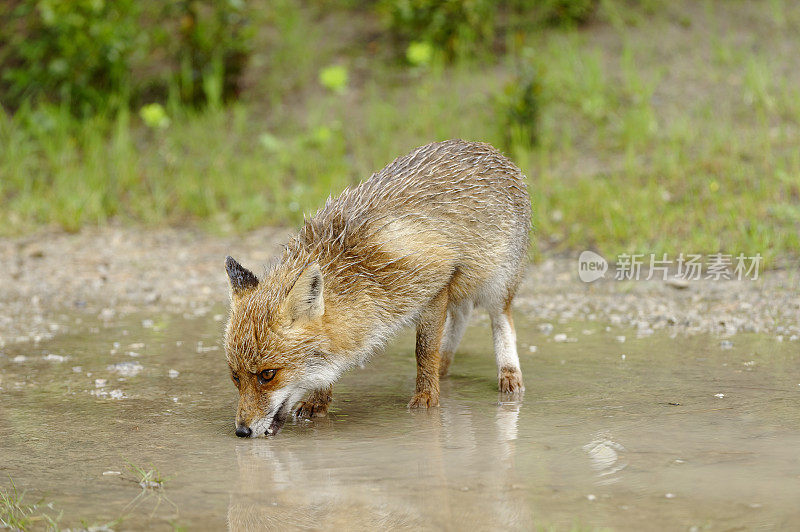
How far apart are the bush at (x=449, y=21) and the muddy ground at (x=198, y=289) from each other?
3958mm

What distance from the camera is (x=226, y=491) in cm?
437

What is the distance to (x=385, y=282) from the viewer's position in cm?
580

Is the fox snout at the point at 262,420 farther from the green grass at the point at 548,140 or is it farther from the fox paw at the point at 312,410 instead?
the green grass at the point at 548,140

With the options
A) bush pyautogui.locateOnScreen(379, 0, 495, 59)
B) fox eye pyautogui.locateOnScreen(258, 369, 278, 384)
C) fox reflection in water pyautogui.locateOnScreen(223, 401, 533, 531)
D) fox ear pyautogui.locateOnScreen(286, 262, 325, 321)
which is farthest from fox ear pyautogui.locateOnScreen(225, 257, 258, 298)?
bush pyautogui.locateOnScreen(379, 0, 495, 59)

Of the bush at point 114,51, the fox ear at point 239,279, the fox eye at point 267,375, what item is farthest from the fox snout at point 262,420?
the bush at point 114,51

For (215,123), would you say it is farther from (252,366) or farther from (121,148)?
(252,366)

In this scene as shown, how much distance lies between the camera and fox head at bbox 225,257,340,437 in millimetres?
5277

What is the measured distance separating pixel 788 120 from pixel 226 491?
9.06 m

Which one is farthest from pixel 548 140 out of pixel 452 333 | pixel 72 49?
pixel 72 49

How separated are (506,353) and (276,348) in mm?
1813

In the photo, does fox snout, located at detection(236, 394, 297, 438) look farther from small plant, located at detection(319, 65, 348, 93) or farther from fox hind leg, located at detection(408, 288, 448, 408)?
small plant, located at detection(319, 65, 348, 93)

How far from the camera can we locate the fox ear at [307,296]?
208 inches

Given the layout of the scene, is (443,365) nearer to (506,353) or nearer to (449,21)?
(506,353)

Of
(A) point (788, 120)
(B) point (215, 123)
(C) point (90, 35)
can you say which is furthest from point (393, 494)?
(C) point (90, 35)
